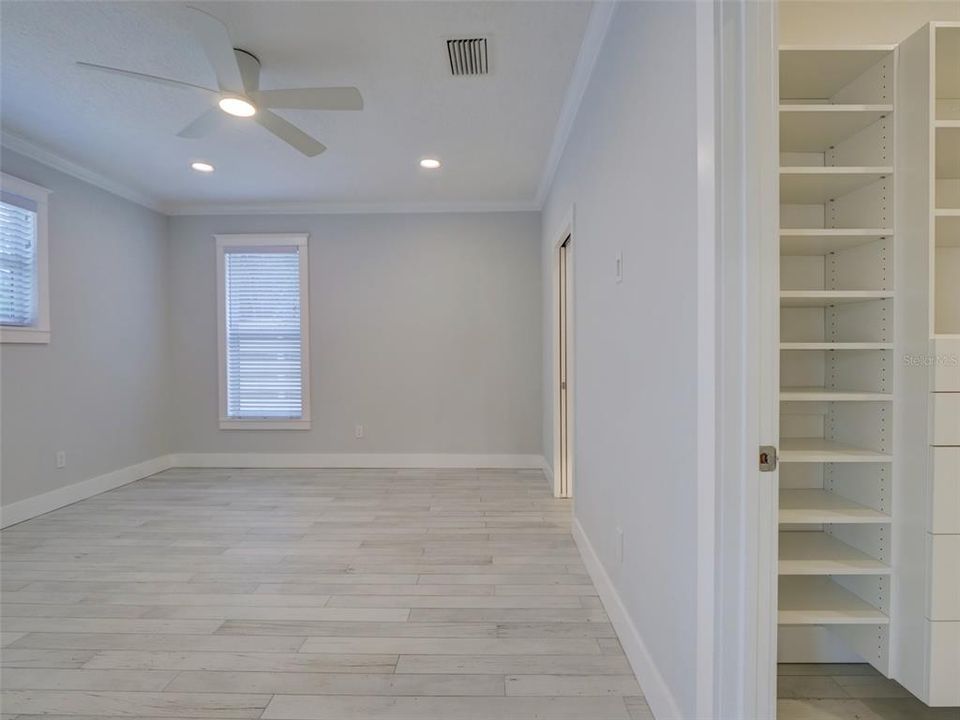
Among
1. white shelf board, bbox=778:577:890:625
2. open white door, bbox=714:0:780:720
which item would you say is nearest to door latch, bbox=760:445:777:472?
open white door, bbox=714:0:780:720

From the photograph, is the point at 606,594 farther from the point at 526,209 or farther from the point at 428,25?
the point at 526,209

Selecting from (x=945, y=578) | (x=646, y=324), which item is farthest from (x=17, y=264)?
(x=945, y=578)

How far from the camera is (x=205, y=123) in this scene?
2.60 m

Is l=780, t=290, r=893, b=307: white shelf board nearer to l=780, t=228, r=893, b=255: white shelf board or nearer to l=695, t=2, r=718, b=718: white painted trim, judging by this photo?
l=780, t=228, r=893, b=255: white shelf board

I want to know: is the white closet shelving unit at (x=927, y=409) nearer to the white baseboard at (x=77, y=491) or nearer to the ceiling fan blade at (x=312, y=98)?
the ceiling fan blade at (x=312, y=98)

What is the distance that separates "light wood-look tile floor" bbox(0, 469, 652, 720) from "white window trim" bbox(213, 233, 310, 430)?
54.0 inches

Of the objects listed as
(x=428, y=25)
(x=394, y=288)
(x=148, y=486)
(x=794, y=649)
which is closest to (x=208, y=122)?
(x=428, y=25)

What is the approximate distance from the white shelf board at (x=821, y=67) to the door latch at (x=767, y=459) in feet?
4.04

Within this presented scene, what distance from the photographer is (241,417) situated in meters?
4.98

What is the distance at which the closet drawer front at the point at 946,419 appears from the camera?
4.60ft

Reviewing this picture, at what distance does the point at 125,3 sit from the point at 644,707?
3419 mm

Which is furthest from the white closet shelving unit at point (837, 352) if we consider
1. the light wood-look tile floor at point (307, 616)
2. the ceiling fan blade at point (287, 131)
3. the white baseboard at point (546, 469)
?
the white baseboard at point (546, 469)

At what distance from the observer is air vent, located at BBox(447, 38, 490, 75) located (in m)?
2.31

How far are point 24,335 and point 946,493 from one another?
16.7 ft
